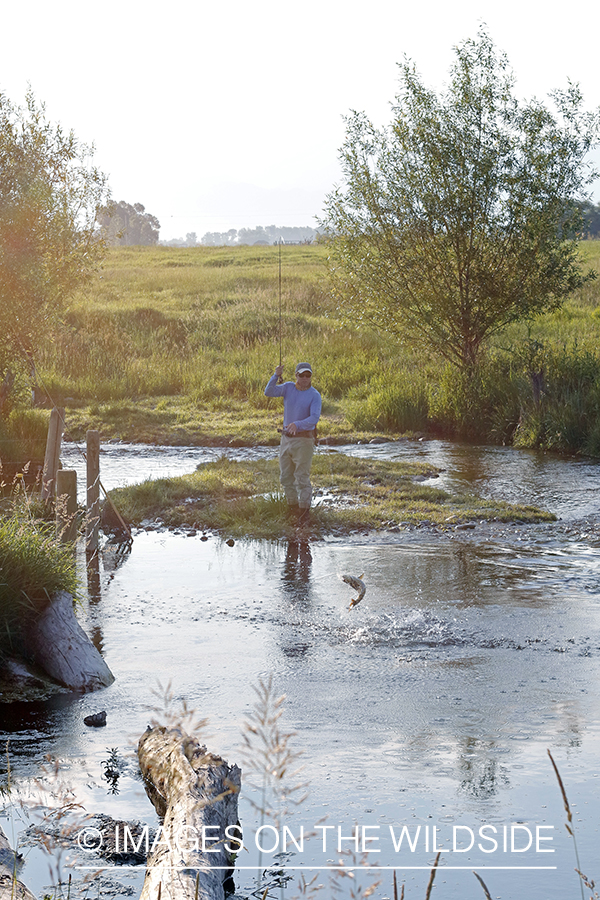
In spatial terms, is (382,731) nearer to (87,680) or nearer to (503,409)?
(87,680)

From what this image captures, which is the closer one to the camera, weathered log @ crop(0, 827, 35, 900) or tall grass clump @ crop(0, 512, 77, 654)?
weathered log @ crop(0, 827, 35, 900)

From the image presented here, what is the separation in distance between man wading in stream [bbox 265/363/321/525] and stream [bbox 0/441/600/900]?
98 cm

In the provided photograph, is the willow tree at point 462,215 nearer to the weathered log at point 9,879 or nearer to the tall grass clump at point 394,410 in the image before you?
the tall grass clump at point 394,410

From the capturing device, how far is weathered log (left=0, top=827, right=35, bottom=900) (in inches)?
150

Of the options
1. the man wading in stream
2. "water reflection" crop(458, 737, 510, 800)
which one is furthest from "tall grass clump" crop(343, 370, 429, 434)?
"water reflection" crop(458, 737, 510, 800)

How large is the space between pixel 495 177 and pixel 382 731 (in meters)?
18.8

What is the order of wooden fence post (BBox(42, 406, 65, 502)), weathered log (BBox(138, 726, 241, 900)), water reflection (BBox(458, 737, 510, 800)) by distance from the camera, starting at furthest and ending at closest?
wooden fence post (BBox(42, 406, 65, 502)) < water reflection (BBox(458, 737, 510, 800)) < weathered log (BBox(138, 726, 241, 900))

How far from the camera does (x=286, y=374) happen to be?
28750 mm

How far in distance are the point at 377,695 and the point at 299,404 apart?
6.23m

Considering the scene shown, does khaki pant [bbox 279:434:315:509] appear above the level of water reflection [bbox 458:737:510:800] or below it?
above

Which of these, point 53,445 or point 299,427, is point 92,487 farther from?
point 299,427

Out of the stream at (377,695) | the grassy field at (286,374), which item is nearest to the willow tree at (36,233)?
the grassy field at (286,374)

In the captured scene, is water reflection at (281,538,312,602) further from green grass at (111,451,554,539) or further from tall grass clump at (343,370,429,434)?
tall grass clump at (343,370,429,434)

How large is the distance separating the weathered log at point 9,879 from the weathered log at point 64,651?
3223mm
